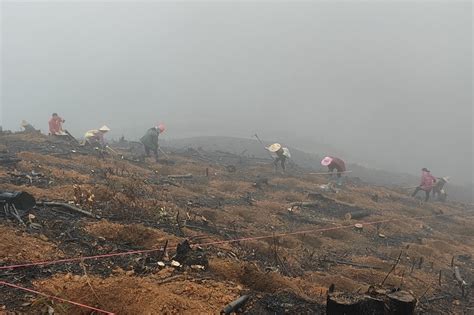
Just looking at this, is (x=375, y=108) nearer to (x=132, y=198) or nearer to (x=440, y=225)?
(x=440, y=225)

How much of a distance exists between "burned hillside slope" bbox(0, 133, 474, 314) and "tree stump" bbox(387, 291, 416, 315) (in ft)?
0.05

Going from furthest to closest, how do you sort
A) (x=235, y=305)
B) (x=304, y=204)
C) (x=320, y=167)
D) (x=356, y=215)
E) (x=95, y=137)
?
(x=320, y=167) → (x=95, y=137) → (x=304, y=204) → (x=356, y=215) → (x=235, y=305)

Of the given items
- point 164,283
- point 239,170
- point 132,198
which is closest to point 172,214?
point 132,198

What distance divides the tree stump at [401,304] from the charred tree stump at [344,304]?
260 millimetres

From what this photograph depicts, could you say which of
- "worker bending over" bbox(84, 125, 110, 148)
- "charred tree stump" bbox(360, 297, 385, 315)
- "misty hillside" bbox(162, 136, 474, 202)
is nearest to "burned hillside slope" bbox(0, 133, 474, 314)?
"charred tree stump" bbox(360, 297, 385, 315)

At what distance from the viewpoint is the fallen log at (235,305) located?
429cm

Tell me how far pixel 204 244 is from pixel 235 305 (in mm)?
2398

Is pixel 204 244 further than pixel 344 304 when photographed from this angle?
Yes

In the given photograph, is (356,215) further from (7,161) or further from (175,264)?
(7,161)

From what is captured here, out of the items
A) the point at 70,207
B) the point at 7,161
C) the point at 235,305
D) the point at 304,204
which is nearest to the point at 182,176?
the point at 304,204

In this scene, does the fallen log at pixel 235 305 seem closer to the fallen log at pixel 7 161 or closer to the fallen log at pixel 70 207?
the fallen log at pixel 70 207

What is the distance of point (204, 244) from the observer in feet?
22.0

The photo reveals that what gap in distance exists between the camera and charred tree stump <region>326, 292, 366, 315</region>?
371 cm

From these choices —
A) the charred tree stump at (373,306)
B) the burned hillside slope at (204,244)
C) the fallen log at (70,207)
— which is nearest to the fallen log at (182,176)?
the burned hillside slope at (204,244)
